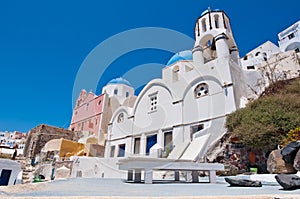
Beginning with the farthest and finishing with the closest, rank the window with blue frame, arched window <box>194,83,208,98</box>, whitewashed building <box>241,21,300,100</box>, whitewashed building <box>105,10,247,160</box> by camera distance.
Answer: the window with blue frame, whitewashed building <box>241,21,300,100</box>, arched window <box>194,83,208,98</box>, whitewashed building <box>105,10,247,160</box>

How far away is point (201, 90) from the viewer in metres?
14.7

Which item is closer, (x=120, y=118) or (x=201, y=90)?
(x=201, y=90)

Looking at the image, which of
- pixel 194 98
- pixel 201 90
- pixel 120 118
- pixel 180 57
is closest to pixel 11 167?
pixel 120 118

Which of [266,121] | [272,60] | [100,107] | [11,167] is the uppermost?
[272,60]

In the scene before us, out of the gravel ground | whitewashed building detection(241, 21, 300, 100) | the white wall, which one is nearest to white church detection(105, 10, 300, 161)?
whitewashed building detection(241, 21, 300, 100)

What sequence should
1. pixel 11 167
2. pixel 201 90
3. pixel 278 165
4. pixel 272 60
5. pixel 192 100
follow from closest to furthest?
pixel 278 165
pixel 11 167
pixel 201 90
pixel 192 100
pixel 272 60

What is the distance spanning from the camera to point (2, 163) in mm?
10812

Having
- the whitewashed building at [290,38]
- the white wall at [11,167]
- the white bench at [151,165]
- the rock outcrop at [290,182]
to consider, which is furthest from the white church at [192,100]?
the whitewashed building at [290,38]

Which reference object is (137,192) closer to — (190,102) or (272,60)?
(190,102)

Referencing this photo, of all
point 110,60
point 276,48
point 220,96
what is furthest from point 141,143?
point 276,48

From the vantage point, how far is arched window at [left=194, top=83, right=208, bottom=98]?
1436 cm

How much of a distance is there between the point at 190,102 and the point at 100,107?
58.0 ft

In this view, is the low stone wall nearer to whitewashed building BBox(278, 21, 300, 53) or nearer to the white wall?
the white wall

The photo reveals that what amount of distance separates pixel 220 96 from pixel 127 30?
752cm
